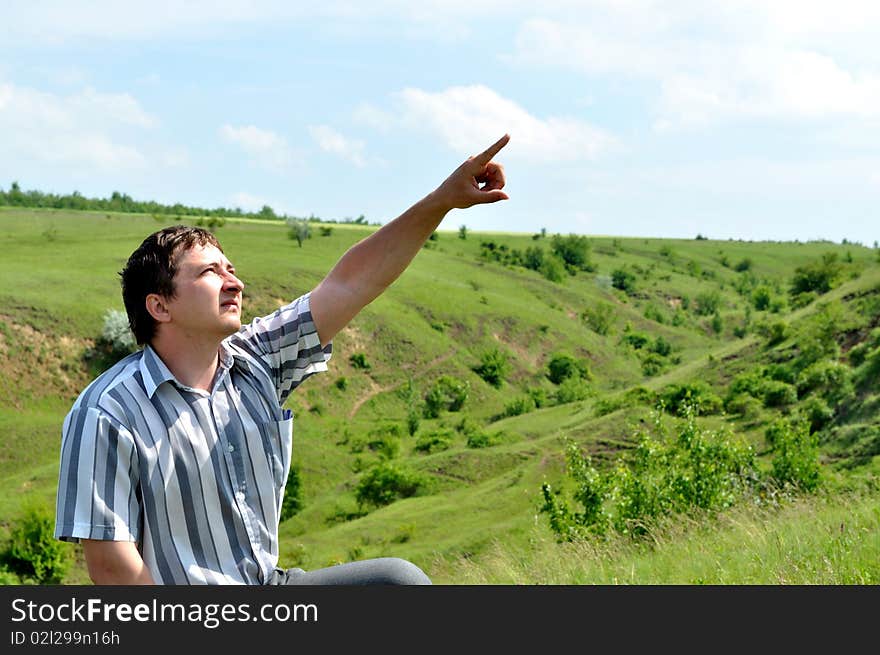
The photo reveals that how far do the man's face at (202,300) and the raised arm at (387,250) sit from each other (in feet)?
1.68

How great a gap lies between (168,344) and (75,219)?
5341 inches

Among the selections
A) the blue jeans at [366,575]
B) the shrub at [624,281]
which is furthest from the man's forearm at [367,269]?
the shrub at [624,281]

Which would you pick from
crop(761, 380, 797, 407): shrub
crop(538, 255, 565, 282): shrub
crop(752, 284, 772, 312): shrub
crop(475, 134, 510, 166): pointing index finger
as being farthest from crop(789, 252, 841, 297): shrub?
crop(475, 134, 510, 166): pointing index finger

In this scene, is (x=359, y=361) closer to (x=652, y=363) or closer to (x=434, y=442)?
(x=434, y=442)

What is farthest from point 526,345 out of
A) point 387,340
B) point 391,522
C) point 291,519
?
point 391,522

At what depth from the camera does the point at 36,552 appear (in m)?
43.8

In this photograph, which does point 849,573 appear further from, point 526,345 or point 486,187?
point 526,345

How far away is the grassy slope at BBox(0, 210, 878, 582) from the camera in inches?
1590

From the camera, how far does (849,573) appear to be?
21.6 feet

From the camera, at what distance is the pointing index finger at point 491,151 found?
4023 mm

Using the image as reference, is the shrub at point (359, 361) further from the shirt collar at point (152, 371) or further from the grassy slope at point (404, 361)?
the shirt collar at point (152, 371)

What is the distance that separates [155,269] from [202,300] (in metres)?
0.20
